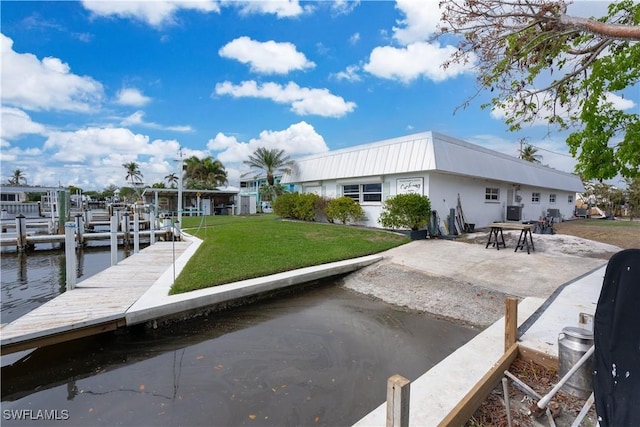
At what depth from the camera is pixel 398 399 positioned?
5.27ft

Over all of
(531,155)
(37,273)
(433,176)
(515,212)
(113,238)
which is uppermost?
(531,155)

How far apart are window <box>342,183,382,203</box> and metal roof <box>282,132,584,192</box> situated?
0.72 m

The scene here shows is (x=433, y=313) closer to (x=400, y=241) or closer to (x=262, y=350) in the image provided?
(x=262, y=350)

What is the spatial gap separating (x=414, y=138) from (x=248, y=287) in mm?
9129

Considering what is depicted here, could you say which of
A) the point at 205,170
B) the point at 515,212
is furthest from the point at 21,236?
the point at 205,170

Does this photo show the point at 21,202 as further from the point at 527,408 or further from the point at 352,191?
the point at 527,408

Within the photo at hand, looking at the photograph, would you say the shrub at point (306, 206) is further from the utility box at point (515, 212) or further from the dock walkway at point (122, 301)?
the utility box at point (515, 212)

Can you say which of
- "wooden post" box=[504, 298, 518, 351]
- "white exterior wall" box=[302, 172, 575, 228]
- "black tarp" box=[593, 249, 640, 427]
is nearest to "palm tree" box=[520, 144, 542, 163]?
"white exterior wall" box=[302, 172, 575, 228]

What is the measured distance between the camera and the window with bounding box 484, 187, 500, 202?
14934 millimetres

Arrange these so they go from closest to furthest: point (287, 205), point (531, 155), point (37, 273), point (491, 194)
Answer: point (37, 273), point (491, 194), point (287, 205), point (531, 155)

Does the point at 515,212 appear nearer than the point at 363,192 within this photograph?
No

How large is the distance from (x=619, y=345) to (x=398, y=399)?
1.48 metres

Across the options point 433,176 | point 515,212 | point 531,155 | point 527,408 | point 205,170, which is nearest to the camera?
point 527,408

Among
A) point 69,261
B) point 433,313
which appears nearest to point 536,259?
point 433,313
